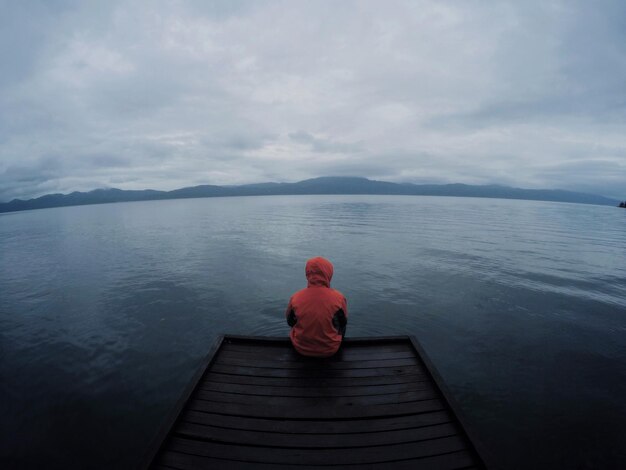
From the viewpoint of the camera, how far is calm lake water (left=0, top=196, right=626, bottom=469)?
767 cm

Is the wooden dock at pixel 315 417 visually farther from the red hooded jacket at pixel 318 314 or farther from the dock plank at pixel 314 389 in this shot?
the red hooded jacket at pixel 318 314

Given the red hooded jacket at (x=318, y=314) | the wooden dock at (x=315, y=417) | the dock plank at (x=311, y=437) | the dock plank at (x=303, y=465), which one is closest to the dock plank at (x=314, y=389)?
the wooden dock at (x=315, y=417)

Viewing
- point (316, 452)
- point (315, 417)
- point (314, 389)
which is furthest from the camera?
point (314, 389)

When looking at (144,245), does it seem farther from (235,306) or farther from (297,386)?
(297,386)

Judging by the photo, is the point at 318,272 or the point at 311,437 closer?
the point at 311,437

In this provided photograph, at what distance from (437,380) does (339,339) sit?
2.33 m

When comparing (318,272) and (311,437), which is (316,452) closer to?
(311,437)

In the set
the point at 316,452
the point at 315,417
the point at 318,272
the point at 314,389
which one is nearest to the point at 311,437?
the point at 316,452

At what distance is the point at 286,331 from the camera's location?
1321 cm

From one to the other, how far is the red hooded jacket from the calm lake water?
5109 mm

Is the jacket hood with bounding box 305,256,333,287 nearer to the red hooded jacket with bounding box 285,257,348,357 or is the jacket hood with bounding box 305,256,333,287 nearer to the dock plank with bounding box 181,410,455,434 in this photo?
the red hooded jacket with bounding box 285,257,348,357

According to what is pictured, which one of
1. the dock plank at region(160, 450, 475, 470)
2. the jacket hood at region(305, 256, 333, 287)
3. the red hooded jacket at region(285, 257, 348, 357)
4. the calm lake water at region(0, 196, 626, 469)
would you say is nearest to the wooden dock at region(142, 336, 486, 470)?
the dock plank at region(160, 450, 475, 470)

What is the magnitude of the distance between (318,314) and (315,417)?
1.99 meters

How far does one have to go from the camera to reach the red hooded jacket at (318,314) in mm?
6438
